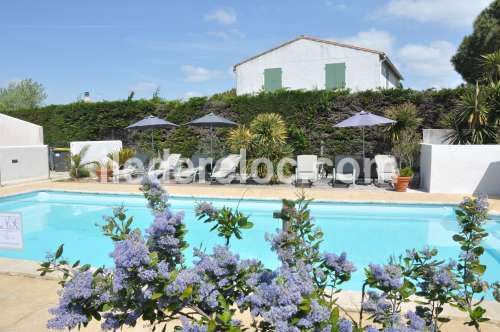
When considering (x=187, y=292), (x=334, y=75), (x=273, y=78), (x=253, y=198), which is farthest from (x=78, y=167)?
(x=334, y=75)

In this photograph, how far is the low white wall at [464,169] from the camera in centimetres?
1130

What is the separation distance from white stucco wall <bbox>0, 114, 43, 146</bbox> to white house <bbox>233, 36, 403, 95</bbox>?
13079 millimetres

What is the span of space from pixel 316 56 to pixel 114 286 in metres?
25.1

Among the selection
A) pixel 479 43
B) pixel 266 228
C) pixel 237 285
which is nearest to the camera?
pixel 237 285

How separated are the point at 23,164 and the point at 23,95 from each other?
32.4 meters

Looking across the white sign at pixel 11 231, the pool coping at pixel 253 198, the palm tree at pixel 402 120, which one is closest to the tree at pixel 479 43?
the palm tree at pixel 402 120

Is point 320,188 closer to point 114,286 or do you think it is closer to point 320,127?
point 320,127

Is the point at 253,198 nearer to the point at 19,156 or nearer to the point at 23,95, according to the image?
the point at 19,156

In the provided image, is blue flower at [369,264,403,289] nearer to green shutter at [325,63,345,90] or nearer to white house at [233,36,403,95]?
white house at [233,36,403,95]

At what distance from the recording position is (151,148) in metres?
18.9

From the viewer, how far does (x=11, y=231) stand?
14.6ft

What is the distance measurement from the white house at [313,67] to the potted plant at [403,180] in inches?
505

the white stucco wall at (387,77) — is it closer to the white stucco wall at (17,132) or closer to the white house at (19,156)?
the white house at (19,156)

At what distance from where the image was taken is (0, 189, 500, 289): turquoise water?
7617mm
